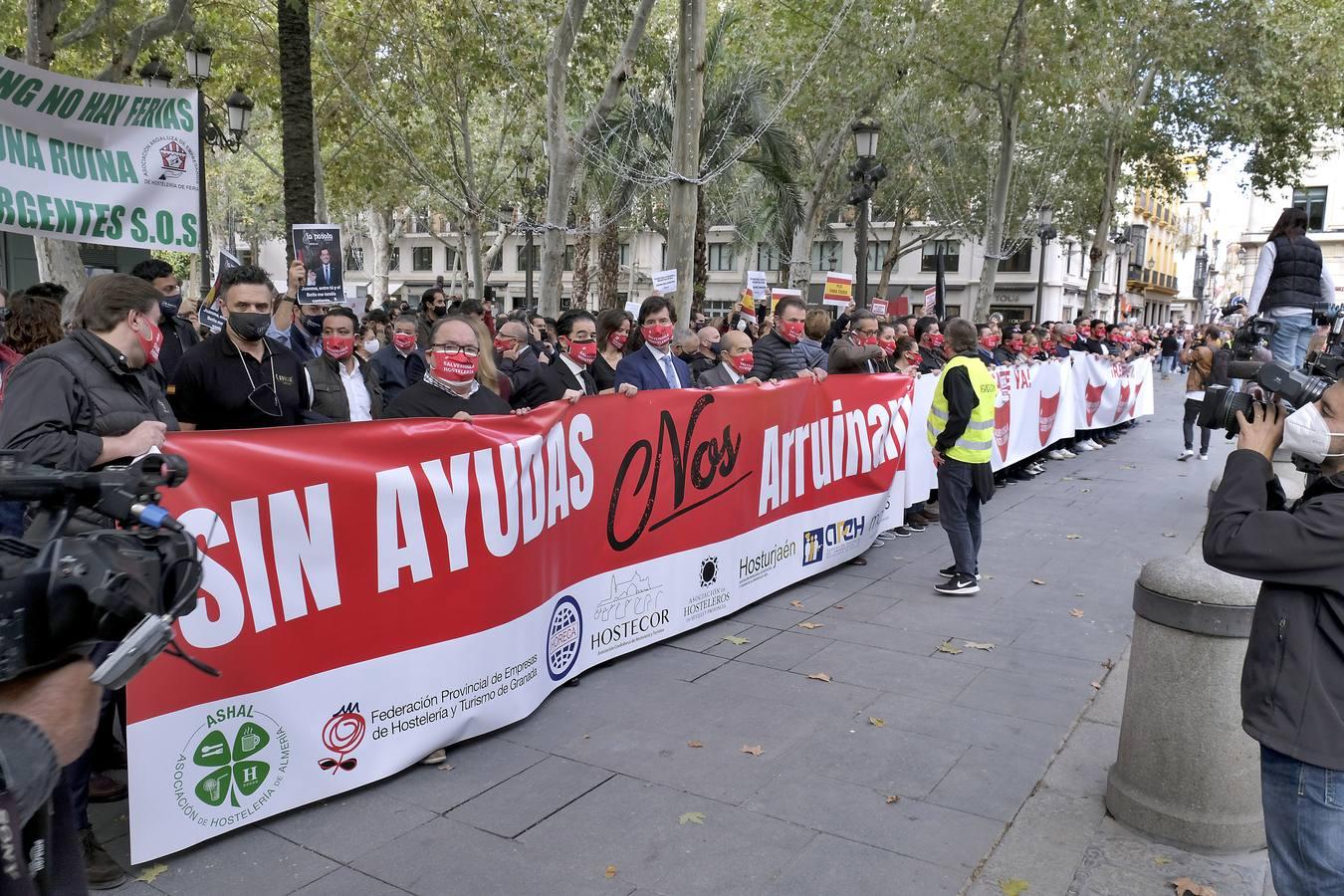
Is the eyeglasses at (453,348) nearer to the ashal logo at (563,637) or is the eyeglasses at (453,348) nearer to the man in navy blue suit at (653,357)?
the ashal logo at (563,637)

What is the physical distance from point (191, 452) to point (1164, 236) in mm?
96989

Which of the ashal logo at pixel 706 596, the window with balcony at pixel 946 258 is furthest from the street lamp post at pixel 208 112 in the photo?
the window with balcony at pixel 946 258

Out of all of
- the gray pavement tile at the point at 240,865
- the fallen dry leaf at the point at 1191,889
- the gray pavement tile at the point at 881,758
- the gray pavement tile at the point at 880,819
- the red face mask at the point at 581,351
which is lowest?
the gray pavement tile at the point at 240,865

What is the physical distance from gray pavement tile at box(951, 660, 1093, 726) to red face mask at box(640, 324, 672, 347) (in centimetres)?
303

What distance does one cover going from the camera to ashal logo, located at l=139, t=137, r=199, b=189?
5867 mm

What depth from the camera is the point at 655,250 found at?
6166 cm

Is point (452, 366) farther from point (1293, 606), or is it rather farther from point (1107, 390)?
point (1107, 390)

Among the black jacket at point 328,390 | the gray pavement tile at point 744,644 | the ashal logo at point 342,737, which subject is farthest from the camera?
the black jacket at point 328,390

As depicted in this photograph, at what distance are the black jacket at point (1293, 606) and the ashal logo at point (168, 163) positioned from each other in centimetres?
579

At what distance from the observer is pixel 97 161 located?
576 cm

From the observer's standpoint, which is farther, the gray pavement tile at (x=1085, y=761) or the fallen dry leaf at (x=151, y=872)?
the gray pavement tile at (x=1085, y=761)

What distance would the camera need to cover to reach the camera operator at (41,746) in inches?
58.8

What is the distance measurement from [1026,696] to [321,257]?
761 centimetres

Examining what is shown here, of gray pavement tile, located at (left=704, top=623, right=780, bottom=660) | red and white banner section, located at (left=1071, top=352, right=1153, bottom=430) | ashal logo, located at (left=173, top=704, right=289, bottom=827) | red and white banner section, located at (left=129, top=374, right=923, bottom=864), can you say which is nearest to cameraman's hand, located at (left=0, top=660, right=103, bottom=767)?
red and white banner section, located at (left=129, top=374, right=923, bottom=864)
